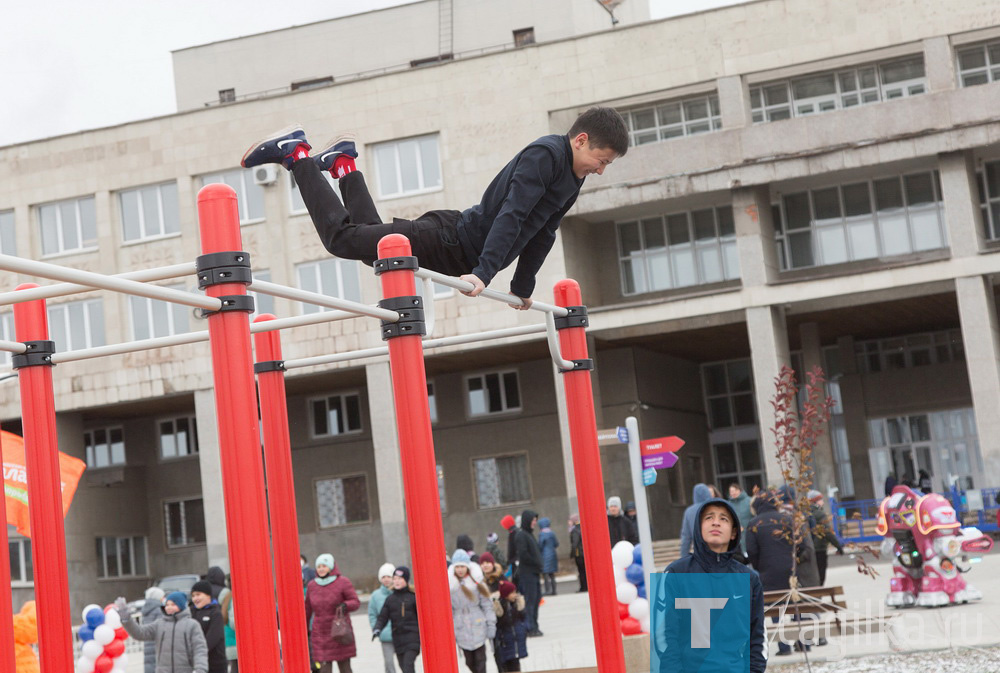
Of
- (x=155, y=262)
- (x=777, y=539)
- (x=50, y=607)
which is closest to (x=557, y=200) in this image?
(x=50, y=607)

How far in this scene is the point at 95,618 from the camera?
582 inches

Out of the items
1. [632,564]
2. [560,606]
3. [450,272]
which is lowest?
[560,606]

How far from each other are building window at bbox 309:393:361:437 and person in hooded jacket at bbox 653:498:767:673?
38.8 meters

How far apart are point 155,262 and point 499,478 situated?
1343 cm

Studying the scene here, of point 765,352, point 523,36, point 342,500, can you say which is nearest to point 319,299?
point 765,352

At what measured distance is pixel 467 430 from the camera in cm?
4288

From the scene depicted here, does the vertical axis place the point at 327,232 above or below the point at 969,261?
below

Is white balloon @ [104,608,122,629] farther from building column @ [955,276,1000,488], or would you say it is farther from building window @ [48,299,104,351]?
building window @ [48,299,104,351]

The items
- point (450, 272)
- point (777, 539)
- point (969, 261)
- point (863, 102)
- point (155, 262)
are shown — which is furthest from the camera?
point (155, 262)

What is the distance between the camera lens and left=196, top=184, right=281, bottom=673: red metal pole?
187 inches

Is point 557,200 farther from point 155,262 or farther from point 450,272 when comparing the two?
point 155,262

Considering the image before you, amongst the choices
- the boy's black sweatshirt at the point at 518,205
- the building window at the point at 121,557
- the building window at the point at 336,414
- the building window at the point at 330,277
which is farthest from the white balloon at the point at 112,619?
the building window at the point at 121,557

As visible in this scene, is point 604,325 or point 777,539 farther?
point 604,325

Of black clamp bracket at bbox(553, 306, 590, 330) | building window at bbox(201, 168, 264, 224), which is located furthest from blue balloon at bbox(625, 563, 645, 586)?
building window at bbox(201, 168, 264, 224)
